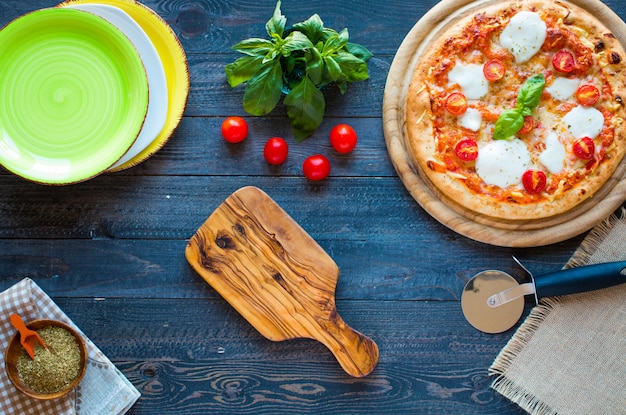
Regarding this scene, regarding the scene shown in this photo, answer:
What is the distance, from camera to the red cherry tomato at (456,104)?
89.8 inches

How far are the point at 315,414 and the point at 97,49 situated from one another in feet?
5.52

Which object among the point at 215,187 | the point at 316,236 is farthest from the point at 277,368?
the point at 215,187

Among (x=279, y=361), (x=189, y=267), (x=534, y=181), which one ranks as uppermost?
(x=534, y=181)

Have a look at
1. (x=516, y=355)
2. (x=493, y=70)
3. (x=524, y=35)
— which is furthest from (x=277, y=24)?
(x=516, y=355)

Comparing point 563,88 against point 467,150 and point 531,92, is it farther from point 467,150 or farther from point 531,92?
point 467,150

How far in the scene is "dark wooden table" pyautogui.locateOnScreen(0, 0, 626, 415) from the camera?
2.42 m

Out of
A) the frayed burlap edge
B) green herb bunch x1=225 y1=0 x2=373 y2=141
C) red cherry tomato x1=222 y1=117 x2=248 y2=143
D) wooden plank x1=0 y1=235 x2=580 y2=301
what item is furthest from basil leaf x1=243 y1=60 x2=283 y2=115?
the frayed burlap edge

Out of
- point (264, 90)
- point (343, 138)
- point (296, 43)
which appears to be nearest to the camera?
point (296, 43)

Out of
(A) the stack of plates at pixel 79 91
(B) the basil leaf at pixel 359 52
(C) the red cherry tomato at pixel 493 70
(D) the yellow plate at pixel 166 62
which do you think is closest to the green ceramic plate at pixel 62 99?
(A) the stack of plates at pixel 79 91

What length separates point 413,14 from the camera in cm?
242

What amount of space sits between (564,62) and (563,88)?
10 cm

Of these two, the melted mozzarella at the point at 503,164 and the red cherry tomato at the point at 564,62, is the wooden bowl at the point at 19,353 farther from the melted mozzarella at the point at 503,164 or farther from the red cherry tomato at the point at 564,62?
the red cherry tomato at the point at 564,62

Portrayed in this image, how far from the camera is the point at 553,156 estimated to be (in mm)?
2285

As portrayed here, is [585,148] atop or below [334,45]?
below
